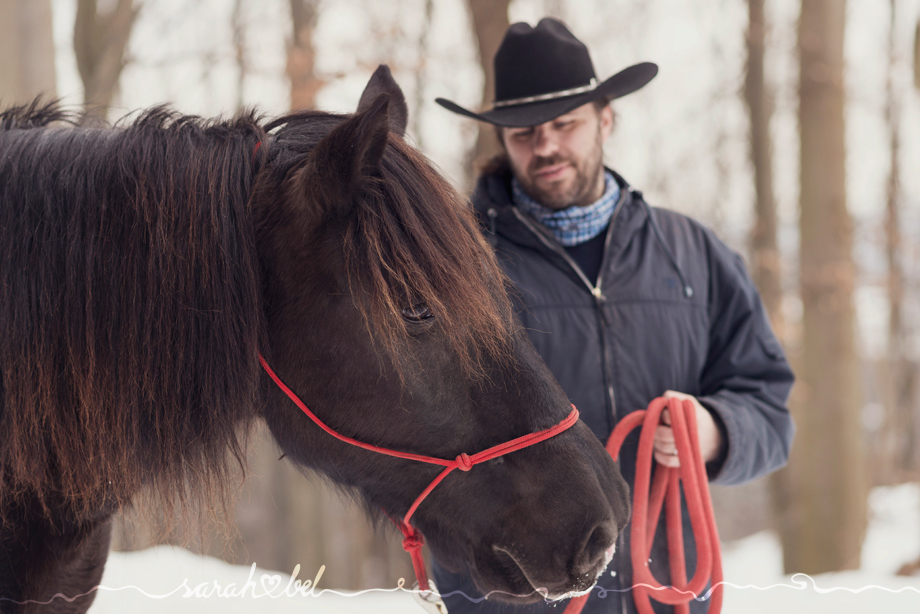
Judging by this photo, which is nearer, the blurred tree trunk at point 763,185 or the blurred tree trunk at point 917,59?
the blurred tree trunk at point 917,59

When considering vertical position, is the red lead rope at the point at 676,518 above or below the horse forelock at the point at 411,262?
below

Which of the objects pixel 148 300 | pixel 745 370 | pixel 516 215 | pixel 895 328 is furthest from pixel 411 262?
pixel 895 328

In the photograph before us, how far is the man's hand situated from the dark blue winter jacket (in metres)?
0.04

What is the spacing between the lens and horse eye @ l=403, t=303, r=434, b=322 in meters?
1.30

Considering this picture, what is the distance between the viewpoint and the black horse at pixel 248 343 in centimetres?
126

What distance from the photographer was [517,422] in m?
1.34

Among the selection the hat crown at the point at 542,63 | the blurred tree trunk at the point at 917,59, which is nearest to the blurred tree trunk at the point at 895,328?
the blurred tree trunk at the point at 917,59

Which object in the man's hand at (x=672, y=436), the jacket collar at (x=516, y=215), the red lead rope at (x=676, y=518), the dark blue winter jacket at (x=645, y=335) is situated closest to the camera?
the red lead rope at (x=676, y=518)

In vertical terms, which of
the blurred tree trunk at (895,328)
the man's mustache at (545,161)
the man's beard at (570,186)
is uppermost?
the man's mustache at (545,161)

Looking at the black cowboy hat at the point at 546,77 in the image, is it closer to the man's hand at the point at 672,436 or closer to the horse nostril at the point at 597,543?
the man's hand at the point at 672,436

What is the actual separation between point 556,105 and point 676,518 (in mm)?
1260

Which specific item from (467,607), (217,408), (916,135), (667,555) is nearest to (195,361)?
(217,408)

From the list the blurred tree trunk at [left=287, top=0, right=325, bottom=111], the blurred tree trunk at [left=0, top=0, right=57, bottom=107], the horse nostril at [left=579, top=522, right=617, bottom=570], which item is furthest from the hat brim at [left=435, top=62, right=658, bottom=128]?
the blurred tree trunk at [left=287, top=0, right=325, bottom=111]

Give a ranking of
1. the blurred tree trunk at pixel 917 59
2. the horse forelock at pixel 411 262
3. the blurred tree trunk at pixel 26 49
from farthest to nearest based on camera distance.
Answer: the blurred tree trunk at pixel 917 59 < the blurred tree trunk at pixel 26 49 < the horse forelock at pixel 411 262
